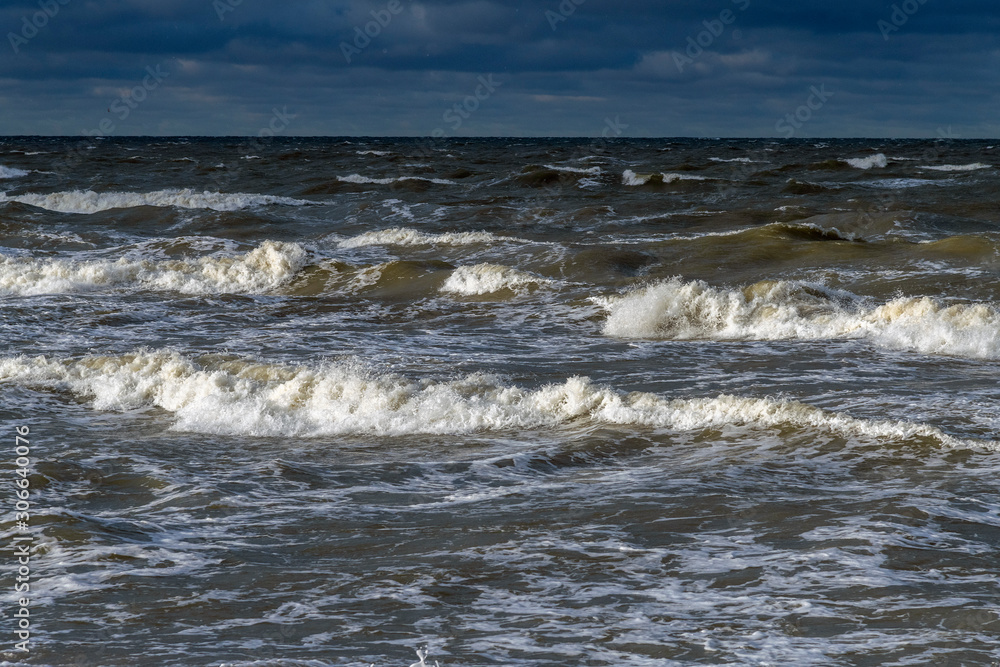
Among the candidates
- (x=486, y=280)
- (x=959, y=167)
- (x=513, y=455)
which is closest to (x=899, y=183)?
(x=959, y=167)

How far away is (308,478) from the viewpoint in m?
7.84

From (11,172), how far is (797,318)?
47.6 meters

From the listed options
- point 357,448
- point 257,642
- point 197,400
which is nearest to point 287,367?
point 197,400

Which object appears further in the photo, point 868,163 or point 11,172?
point 868,163

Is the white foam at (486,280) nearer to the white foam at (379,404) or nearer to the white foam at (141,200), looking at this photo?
the white foam at (379,404)

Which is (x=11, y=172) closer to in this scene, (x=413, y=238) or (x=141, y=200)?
(x=141, y=200)

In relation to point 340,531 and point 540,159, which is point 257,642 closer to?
point 340,531

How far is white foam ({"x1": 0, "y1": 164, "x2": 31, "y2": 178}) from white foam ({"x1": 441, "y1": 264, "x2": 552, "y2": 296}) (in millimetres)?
38175

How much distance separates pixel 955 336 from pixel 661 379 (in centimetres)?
410

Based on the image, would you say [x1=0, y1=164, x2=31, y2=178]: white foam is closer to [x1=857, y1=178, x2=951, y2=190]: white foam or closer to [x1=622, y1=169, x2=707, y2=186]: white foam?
[x1=622, y1=169, x2=707, y2=186]: white foam

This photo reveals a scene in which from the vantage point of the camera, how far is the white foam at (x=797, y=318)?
12750 millimetres

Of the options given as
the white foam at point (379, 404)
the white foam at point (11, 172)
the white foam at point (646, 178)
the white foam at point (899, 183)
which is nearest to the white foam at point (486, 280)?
the white foam at point (379, 404)

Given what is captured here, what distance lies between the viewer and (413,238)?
81.5 feet

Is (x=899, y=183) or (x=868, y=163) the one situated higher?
(x=868, y=163)
